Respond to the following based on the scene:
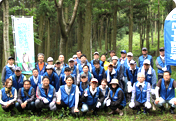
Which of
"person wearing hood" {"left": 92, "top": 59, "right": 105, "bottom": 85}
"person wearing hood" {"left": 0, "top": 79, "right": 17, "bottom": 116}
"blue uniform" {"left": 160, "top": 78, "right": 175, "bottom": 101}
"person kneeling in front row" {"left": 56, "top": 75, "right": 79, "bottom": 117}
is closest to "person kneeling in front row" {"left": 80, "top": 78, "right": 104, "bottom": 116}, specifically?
"person kneeling in front row" {"left": 56, "top": 75, "right": 79, "bottom": 117}

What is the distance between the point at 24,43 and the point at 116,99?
466 cm

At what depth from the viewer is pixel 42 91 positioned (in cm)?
540

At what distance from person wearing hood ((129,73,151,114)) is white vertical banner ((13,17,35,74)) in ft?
14.5

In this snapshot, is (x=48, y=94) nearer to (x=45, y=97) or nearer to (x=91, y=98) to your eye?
(x=45, y=97)

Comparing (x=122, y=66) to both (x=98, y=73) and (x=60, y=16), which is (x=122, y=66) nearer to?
(x=98, y=73)

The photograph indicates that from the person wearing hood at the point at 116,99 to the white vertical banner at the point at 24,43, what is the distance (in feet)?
12.4

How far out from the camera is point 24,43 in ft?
25.3

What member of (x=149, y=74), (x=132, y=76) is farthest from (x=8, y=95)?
(x=149, y=74)

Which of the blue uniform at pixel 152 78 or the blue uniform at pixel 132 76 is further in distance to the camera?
the blue uniform at pixel 132 76

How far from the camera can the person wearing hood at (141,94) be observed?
17.6ft

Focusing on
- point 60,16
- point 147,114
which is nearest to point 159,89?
point 147,114

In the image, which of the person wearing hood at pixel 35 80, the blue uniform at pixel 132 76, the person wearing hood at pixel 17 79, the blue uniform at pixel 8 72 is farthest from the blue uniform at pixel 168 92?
the blue uniform at pixel 8 72

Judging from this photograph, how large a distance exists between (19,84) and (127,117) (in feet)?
11.8

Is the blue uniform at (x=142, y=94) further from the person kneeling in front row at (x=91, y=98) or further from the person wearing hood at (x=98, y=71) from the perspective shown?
the person wearing hood at (x=98, y=71)
